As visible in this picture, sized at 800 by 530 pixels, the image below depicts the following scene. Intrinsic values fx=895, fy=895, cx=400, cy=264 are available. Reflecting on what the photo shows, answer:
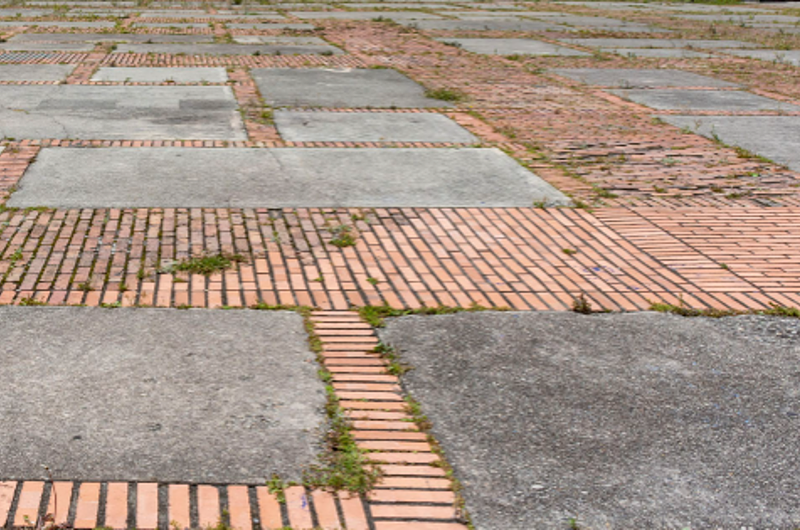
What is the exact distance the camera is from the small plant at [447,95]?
1052cm

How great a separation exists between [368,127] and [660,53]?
8767 mm

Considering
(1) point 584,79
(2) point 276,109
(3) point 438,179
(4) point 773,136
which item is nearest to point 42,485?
(3) point 438,179

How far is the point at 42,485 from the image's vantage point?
3.03 meters

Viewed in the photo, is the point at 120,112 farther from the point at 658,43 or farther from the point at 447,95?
the point at 658,43

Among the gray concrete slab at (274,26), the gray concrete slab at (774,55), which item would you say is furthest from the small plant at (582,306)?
the gray concrete slab at (274,26)

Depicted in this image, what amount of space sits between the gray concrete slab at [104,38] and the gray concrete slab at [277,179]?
836cm

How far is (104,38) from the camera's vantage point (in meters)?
15.5

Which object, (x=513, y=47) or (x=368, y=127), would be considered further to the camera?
(x=513, y=47)

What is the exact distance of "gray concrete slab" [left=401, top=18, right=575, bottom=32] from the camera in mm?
19062

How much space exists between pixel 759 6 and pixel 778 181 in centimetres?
2554

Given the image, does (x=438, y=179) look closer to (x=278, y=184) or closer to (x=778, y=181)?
(x=278, y=184)

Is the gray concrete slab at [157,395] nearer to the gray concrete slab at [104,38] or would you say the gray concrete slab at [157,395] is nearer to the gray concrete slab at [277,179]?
the gray concrete slab at [277,179]

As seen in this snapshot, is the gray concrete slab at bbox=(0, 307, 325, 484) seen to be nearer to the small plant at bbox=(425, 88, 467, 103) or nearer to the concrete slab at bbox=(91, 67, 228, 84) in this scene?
the small plant at bbox=(425, 88, 467, 103)

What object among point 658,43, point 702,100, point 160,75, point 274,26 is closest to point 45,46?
point 160,75
